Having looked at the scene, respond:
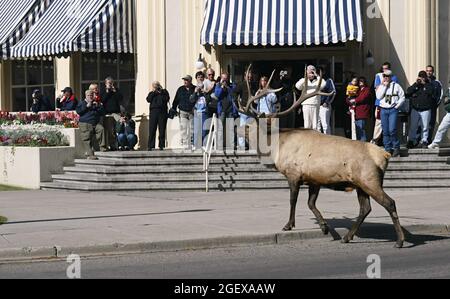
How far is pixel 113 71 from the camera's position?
84.6 ft

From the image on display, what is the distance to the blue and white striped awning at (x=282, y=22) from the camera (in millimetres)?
21219

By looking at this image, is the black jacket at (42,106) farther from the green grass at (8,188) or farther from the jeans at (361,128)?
the jeans at (361,128)

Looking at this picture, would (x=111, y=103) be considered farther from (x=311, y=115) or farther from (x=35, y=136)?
(x=311, y=115)

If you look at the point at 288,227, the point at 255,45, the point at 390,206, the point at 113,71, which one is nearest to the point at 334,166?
the point at 390,206

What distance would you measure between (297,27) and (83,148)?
5638mm

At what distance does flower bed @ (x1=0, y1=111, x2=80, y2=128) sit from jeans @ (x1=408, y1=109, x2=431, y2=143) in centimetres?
767

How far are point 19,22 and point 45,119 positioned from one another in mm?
4718

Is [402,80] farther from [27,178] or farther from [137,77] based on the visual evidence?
[27,178]

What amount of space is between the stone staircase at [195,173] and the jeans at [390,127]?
345 millimetres

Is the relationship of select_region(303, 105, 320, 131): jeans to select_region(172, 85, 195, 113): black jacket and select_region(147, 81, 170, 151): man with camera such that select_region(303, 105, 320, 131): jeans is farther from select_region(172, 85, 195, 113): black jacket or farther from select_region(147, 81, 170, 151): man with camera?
select_region(147, 81, 170, 151): man with camera

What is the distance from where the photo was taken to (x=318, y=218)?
1325cm

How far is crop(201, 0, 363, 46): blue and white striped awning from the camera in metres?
21.2
